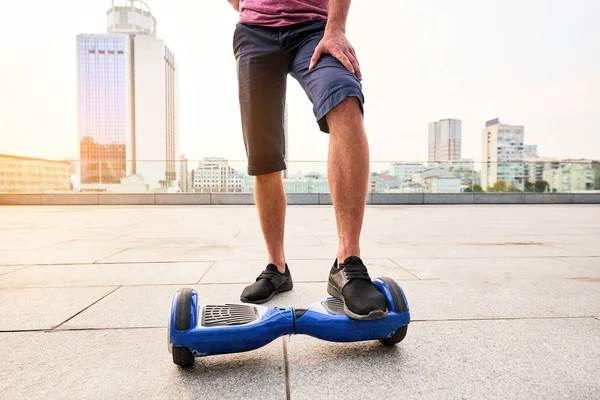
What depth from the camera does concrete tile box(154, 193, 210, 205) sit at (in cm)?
1184

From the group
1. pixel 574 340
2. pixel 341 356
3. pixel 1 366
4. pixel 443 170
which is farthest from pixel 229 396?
pixel 443 170

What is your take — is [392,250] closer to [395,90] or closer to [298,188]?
[298,188]

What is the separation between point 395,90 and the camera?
847 inches

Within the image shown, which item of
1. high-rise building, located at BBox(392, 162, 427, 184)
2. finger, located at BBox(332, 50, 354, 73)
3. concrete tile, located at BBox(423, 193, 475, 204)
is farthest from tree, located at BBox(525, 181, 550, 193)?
finger, located at BBox(332, 50, 354, 73)

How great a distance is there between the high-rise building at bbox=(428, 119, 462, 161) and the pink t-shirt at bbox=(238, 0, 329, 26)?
36.3m

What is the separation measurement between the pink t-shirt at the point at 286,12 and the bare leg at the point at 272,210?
691 mm

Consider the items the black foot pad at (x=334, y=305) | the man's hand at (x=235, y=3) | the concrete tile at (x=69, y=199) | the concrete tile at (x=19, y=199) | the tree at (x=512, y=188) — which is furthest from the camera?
the tree at (x=512, y=188)

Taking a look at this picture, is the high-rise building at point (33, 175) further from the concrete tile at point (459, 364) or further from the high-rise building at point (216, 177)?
the concrete tile at point (459, 364)

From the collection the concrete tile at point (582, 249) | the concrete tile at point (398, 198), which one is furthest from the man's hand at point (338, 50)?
the concrete tile at point (398, 198)

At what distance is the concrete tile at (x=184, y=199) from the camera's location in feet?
38.8

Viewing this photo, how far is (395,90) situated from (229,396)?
73.6 ft

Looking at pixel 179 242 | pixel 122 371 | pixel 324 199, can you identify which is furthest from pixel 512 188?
pixel 122 371

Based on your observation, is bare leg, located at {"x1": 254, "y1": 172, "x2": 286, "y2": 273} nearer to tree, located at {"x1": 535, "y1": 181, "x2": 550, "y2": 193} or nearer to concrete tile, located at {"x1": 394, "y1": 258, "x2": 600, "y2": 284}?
concrete tile, located at {"x1": 394, "y1": 258, "x2": 600, "y2": 284}

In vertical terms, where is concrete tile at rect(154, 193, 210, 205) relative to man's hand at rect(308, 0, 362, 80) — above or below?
below
